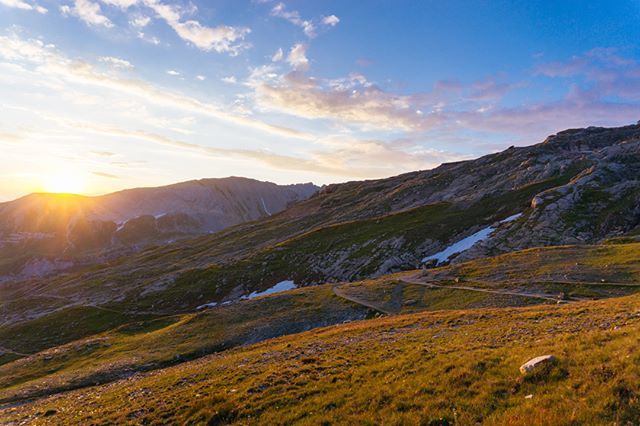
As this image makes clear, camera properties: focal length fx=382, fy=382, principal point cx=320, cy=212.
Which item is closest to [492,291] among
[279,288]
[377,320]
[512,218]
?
[377,320]

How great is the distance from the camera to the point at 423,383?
17.4m

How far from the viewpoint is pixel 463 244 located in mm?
93625

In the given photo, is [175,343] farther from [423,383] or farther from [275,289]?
[275,289]

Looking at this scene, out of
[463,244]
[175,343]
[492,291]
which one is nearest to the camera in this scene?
[492,291]

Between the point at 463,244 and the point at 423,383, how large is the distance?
8214 cm

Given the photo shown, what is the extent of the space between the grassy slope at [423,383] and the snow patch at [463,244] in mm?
58974

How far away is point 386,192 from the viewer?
19612cm

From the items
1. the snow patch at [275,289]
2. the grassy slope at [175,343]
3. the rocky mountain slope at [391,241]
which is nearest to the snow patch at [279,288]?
the snow patch at [275,289]

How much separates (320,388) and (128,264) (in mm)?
170511

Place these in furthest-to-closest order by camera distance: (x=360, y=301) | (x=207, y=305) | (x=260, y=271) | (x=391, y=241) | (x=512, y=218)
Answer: (x=260, y=271) < (x=391, y=241) < (x=512, y=218) < (x=207, y=305) < (x=360, y=301)

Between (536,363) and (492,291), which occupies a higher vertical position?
(536,363)

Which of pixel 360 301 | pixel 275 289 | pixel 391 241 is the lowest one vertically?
pixel 275 289

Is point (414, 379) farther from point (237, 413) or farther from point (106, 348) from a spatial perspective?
point (106, 348)

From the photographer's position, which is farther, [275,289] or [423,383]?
[275,289]
